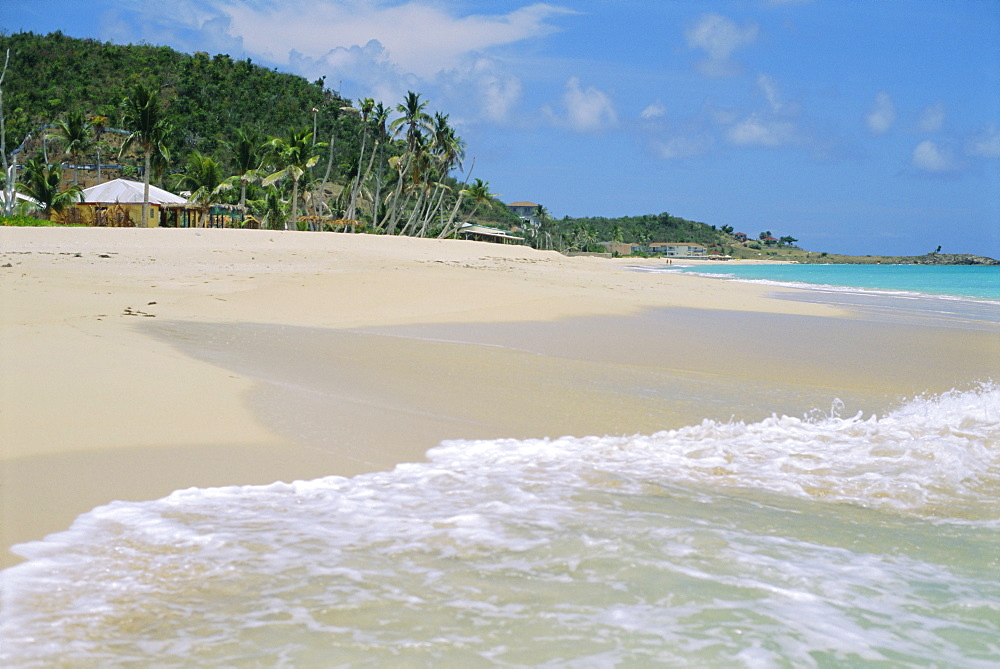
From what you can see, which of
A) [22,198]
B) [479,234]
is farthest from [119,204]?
[479,234]

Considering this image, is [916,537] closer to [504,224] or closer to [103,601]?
[103,601]

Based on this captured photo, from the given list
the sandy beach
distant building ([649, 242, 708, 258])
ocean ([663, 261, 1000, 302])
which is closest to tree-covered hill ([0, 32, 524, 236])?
ocean ([663, 261, 1000, 302])

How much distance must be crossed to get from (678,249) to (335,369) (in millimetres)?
146271

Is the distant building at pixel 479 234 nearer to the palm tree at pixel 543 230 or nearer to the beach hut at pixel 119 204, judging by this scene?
the palm tree at pixel 543 230

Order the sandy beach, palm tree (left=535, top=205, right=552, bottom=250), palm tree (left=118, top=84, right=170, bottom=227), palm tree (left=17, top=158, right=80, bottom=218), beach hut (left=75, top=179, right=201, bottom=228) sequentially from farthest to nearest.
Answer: palm tree (left=535, top=205, right=552, bottom=250) → beach hut (left=75, top=179, right=201, bottom=228) → palm tree (left=17, top=158, right=80, bottom=218) → palm tree (left=118, top=84, right=170, bottom=227) → the sandy beach

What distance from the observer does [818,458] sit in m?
4.81

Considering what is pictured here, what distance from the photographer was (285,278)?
14484 mm

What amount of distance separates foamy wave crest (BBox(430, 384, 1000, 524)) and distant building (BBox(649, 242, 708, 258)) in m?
145

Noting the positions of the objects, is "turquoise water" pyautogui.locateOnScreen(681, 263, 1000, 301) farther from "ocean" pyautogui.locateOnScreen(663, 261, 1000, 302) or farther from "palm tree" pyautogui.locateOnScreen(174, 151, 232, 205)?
"palm tree" pyautogui.locateOnScreen(174, 151, 232, 205)

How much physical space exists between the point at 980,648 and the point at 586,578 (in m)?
1.30

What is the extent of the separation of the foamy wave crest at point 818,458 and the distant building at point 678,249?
144509 mm

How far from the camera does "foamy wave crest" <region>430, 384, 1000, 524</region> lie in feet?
13.6

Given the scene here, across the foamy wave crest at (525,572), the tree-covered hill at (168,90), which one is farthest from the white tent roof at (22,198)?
the foamy wave crest at (525,572)

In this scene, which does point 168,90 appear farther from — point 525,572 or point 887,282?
point 525,572
